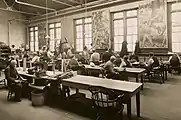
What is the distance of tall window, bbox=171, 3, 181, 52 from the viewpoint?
8273 mm

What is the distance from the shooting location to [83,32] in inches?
483

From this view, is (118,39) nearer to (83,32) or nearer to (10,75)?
(83,32)

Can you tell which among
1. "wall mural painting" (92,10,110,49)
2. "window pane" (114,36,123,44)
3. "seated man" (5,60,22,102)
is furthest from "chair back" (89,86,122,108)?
"wall mural painting" (92,10,110,49)

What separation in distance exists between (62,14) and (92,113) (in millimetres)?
10321

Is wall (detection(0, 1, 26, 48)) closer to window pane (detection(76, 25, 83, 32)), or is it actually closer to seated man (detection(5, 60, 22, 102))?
window pane (detection(76, 25, 83, 32))

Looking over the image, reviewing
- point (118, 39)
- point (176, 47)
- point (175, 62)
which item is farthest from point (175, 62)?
point (118, 39)

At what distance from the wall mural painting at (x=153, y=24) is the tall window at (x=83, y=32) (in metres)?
3.85

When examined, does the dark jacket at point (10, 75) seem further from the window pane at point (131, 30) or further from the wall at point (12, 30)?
the wall at point (12, 30)

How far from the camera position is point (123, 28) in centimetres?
1014

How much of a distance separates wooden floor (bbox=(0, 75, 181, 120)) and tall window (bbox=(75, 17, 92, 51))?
23.5 ft

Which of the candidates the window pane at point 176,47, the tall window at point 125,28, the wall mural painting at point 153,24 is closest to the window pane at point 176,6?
the wall mural painting at point 153,24

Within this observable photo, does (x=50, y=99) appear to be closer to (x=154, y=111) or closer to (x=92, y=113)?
(x=92, y=113)

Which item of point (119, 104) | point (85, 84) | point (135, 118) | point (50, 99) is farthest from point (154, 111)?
point (50, 99)

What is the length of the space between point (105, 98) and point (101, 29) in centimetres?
815
